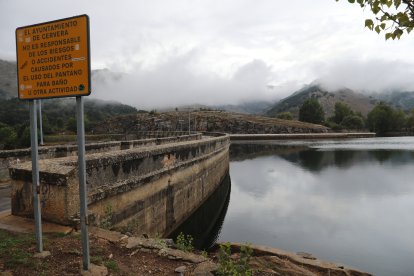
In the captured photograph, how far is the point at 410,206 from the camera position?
52.1 ft

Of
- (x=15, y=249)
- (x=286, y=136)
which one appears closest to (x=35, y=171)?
(x=15, y=249)

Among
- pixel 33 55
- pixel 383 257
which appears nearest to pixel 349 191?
pixel 383 257

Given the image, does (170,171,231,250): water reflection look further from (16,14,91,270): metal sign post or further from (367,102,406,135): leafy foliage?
(367,102,406,135): leafy foliage

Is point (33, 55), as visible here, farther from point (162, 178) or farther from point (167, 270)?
point (162, 178)

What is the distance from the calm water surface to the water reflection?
39 cm

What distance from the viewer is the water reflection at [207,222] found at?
10984mm

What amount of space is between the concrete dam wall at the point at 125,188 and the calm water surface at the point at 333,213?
2950mm

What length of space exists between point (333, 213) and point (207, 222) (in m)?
6.48

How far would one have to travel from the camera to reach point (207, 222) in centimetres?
1296

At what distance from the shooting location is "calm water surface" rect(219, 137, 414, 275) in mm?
10736

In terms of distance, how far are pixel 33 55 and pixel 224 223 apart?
38.0 feet

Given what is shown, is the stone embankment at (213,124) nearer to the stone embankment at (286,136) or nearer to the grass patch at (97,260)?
the stone embankment at (286,136)

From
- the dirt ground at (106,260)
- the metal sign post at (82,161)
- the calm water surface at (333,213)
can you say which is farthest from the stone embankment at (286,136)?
the metal sign post at (82,161)

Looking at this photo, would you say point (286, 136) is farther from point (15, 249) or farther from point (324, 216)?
point (15, 249)
